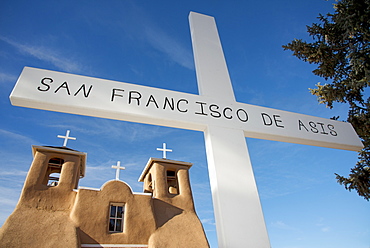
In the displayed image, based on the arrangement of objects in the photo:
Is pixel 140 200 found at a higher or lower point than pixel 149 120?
higher

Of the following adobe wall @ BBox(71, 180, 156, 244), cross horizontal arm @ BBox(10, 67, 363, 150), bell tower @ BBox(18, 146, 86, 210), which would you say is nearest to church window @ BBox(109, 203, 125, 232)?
adobe wall @ BBox(71, 180, 156, 244)

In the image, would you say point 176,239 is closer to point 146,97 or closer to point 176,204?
point 176,204

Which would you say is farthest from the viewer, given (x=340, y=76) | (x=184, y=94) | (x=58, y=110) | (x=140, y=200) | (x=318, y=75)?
(x=140, y=200)

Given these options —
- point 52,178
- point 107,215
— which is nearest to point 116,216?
point 107,215

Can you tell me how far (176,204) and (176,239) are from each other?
1.80 meters

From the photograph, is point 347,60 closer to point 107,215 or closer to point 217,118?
point 217,118

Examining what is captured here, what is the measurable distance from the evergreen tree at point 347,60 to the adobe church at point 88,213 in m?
6.44

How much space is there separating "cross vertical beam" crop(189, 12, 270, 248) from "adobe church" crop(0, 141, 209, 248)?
8.45 metres

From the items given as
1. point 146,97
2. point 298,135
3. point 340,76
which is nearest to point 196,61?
point 146,97

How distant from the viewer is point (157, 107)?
5.88 ft

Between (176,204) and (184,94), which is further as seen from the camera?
(176,204)

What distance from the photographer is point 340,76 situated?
5.42 meters

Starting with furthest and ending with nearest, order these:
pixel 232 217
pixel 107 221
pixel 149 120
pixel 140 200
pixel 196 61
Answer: pixel 140 200 < pixel 107 221 < pixel 196 61 < pixel 149 120 < pixel 232 217

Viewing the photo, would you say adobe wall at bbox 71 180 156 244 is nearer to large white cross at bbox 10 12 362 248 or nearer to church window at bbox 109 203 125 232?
church window at bbox 109 203 125 232
